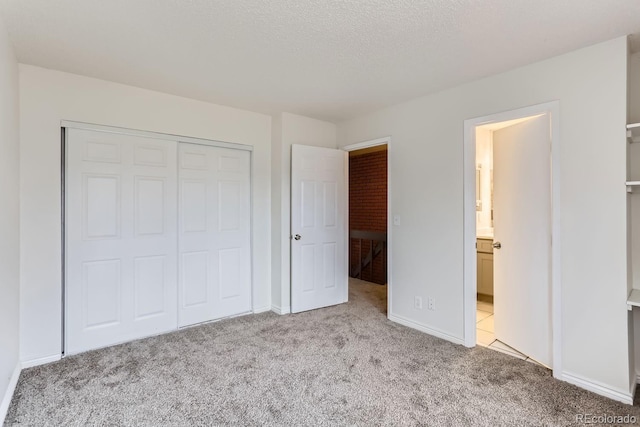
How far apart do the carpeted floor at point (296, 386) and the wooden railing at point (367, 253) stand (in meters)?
2.66

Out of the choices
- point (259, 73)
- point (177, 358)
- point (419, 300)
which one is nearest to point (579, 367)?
point (419, 300)

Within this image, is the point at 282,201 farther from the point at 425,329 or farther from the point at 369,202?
the point at 369,202

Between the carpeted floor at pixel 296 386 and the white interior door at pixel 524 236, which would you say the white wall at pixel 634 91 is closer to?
the white interior door at pixel 524 236

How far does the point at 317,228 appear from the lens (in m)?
3.93

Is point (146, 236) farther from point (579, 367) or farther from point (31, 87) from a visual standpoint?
point (579, 367)

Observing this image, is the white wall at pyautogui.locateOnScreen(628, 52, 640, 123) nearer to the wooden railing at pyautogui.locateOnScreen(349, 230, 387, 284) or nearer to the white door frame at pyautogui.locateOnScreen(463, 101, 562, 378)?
the white door frame at pyautogui.locateOnScreen(463, 101, 562, 378)

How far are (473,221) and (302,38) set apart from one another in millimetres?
2020

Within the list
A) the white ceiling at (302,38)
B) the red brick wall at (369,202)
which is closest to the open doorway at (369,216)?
the red brick wall at (369,202)

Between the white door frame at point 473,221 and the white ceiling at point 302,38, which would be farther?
the white door frame at point 473,221

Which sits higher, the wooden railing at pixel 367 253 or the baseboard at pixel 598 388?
the wooden railing at pixel 367 253

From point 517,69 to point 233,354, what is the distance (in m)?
3.21

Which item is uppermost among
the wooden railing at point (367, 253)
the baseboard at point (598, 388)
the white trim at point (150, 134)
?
the white trim at point (150, 134)

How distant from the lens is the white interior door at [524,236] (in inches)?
96.3

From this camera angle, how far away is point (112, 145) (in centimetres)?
284
